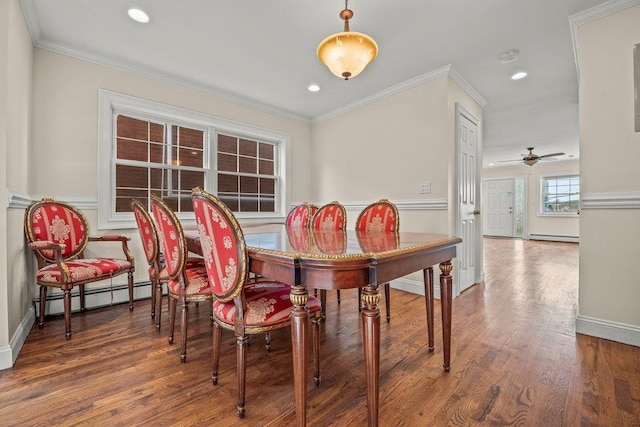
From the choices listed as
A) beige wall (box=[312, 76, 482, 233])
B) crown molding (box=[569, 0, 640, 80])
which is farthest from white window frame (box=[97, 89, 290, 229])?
crown molding (box=[569, 0, 640, 80])

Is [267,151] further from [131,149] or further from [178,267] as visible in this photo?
[178,267]

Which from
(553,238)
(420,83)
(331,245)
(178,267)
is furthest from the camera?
(553,238)

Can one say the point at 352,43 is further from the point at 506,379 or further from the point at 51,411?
the point at 51,411

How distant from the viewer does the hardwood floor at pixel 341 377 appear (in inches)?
48.7

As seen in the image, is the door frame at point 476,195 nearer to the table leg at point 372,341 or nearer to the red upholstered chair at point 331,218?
the red upholstered chair at point 331,218

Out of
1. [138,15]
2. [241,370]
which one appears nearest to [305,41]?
[138,15]

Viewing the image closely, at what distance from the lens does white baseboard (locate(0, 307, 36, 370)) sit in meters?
1.60

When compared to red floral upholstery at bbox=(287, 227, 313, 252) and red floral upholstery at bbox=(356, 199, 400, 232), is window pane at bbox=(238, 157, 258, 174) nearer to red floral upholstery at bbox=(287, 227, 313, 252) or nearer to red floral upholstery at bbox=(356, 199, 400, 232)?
red floral upholstery at bbox=(356, 199, 400, 232)

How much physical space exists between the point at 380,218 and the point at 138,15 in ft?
8.15

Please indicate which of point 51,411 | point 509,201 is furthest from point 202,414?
point 509,201

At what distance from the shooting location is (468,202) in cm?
336

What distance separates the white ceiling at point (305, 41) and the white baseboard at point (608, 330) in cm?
229

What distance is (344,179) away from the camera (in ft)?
13.6

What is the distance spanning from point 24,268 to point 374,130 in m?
3.73
